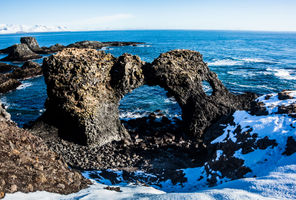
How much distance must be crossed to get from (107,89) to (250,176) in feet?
45.7

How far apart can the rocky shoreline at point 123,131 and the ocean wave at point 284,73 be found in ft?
85.2


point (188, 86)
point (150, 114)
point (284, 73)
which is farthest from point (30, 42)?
point (284, 73)

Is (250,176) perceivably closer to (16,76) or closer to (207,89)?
(207,89)

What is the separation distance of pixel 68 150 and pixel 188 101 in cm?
1239

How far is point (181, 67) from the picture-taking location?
2156cm

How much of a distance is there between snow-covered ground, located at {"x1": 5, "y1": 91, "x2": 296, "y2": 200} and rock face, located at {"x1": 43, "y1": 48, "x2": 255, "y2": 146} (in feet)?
18.8

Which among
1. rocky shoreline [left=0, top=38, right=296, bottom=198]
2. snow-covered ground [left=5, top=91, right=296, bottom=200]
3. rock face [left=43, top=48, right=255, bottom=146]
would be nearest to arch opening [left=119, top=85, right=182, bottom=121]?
rocky shoreline [left=0, top=38, right=296, bottom=198]

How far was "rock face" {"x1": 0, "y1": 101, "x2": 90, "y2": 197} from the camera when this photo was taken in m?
7.95

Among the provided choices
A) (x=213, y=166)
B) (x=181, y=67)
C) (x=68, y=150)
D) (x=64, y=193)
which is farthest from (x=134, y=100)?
(x=64, y=193)

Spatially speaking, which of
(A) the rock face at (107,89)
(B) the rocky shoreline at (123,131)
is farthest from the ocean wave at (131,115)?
(A) the rock face at (107,89)

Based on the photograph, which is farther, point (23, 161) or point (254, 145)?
point (254, 145)

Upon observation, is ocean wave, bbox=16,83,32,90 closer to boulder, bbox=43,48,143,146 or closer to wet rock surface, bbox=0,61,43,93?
wet rock surface, bbox=0,61,43,93

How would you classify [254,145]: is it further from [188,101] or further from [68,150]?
[68,150]

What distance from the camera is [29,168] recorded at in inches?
360
